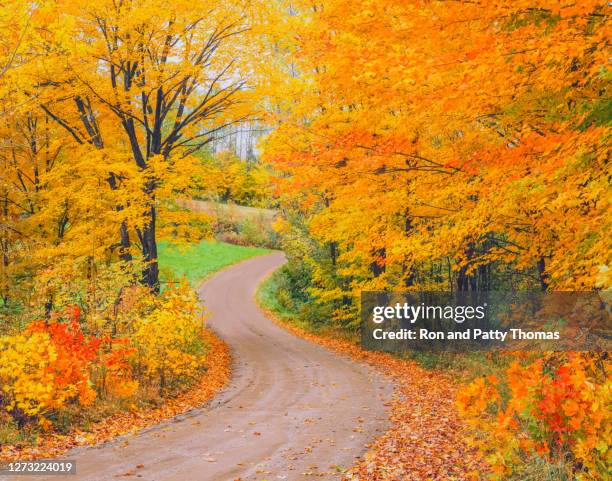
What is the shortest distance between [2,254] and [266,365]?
8.94 metres

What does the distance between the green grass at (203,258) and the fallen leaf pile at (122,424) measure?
85.5ft

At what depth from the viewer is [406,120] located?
41.2 feet

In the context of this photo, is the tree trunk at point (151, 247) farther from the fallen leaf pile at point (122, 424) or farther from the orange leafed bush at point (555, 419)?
the orange leafed bush at point (555, 419)

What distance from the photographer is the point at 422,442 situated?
8.85 metres

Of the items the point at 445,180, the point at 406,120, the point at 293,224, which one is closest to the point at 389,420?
the point at 445,180

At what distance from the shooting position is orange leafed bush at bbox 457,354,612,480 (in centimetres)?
531

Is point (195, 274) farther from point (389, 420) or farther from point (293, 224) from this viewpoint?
point (389, 420)

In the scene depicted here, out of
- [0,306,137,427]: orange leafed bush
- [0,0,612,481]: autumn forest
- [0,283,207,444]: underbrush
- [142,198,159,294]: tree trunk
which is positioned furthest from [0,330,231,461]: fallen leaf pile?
[142,198,159,294]: tree trunk

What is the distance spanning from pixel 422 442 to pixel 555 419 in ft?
11.0

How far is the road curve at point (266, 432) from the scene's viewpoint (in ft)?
25.8

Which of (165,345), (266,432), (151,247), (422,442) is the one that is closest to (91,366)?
(165,345)

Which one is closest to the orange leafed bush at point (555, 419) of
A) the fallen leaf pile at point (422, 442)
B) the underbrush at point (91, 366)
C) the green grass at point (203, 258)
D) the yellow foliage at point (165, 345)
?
the fallen leaf pile at point (422, 442)

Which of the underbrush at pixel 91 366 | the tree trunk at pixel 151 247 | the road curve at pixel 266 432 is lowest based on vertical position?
the road curve at pixel 266 432

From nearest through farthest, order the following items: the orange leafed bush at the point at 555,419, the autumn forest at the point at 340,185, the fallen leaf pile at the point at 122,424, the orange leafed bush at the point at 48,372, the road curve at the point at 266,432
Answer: the orange leafed bush at the point at 555,419 → the autumn forest at the point at 340,185 → the road curve at the point at 266,432 → the fallen leaf pile at the point at 122,424 → the orange leafed bush at the point at 48,372
